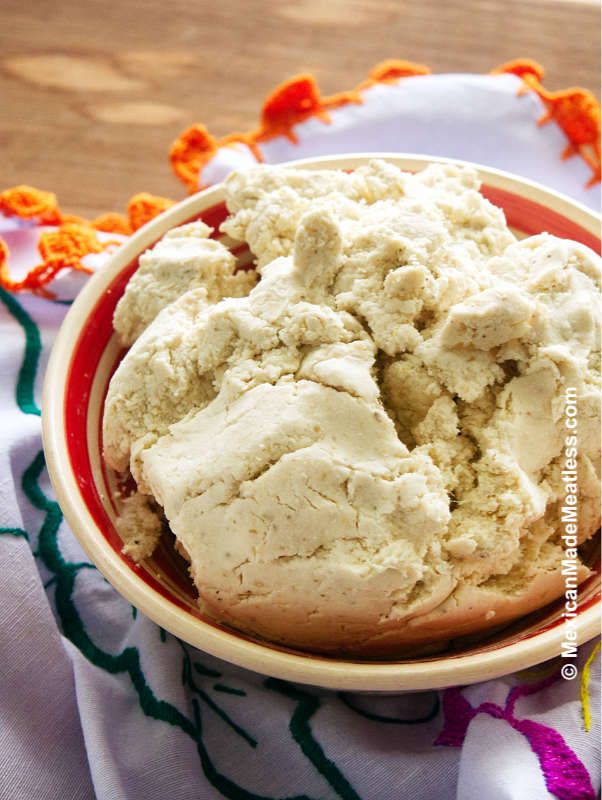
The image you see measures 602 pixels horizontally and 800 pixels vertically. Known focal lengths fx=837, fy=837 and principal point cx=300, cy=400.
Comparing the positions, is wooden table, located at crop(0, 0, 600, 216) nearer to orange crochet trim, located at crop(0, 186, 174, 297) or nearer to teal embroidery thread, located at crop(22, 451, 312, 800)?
orange crochet trim, located at crop(0, 186, 174, 297)

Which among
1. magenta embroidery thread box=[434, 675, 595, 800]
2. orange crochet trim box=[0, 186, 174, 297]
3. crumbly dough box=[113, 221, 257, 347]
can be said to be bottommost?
magenta embroidery thread box=[434, 675, 595, 800]

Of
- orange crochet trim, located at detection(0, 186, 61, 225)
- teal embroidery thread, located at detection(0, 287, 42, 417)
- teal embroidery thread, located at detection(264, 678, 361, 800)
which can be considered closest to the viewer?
teal embroidery thread, located at detection(264, 678, 361, 800)

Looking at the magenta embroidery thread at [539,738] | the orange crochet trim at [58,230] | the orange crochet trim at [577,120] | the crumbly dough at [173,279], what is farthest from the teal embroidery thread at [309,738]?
the orange crochet trim at [577,120]

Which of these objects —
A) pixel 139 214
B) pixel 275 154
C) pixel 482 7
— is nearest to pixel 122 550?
pixel 139 214

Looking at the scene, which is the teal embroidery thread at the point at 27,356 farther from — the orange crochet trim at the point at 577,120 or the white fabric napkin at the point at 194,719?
the orange crochet trim at the point at 577,120

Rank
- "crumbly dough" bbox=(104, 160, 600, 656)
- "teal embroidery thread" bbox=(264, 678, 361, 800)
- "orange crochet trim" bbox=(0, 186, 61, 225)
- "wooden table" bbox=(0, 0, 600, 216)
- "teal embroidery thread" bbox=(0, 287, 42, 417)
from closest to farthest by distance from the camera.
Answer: "crumbly dough" bbox=(104, 160, 600, 656)
"teal embroidery thread" bbox=(264, 678, 361, 800)
"teal embroidery thread" bbox=(0, 287, 42, 417)
"orange crochet trim" bbox=(0, 186, 61, 225)
"wooden table" bbox=(0, 0, 600, 216)

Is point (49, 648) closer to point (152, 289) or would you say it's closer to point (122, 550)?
point (122, 550)

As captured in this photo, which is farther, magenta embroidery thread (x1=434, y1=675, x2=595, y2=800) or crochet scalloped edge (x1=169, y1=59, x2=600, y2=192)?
crochet scalloped edge (x1=169, y1=59, x2=600, y2=192)

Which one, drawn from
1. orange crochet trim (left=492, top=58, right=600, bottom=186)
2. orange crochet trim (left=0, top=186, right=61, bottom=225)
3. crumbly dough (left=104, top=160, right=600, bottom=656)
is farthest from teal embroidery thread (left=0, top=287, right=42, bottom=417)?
orange crochet trim (left=492, top=58, right=600, bottom=186)
